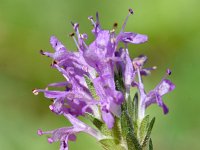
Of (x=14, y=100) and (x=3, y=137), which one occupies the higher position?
(x=14, y=100)

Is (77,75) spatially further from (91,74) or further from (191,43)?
(191,43)

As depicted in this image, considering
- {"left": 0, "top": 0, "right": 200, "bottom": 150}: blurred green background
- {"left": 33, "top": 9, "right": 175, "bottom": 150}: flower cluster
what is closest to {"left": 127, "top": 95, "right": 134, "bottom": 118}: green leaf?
{"left": 33, "top": 9, "right": 175, "bottom": 150}: flower cluster

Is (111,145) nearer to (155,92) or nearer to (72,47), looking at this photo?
(155,92)

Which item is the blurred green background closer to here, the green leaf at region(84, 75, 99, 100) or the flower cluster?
the flower cluster

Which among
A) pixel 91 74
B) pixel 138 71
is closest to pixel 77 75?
pixel 91 74

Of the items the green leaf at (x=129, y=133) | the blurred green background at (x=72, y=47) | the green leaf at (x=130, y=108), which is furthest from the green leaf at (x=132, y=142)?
the blurred green background at (x=72, y=47)

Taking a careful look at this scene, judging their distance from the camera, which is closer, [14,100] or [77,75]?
[77,75]

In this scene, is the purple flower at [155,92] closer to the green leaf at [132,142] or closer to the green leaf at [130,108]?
the green leaf at [130,108]
